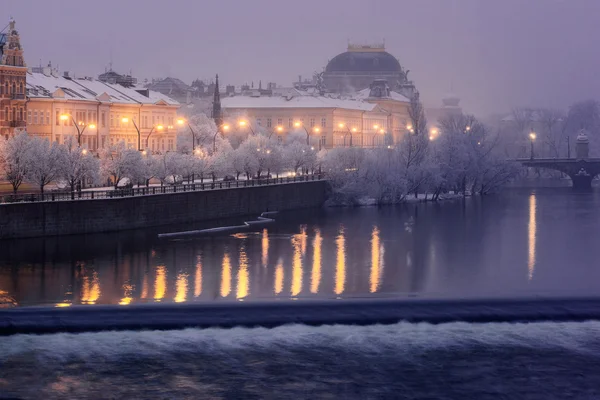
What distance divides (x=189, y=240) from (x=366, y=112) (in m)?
74.6

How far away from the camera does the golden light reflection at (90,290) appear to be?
118 ft

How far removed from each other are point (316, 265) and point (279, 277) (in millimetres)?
3433

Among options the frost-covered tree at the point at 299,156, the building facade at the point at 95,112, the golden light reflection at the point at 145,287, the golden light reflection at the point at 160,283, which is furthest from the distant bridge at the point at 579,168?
the golden light reflection at the point at 145,287

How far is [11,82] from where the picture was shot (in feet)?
215

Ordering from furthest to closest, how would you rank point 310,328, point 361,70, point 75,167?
point 361,70, point 75,167, point 310,328

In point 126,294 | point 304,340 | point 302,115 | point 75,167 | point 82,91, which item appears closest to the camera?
point 304,340

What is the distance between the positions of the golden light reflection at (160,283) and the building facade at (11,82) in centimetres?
2521

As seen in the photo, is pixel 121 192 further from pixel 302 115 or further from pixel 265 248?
pixel 302 115

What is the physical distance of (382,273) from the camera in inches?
1657

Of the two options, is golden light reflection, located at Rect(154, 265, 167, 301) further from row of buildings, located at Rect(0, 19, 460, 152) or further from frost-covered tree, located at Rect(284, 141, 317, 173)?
frost-covered tree, located at Rect(284, 141, 317, 173)

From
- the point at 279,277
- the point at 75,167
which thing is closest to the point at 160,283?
the point at 279,277

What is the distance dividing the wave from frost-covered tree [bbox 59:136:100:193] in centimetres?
2252

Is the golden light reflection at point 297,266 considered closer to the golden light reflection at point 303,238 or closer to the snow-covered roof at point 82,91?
the golden light reflection at point 303,238

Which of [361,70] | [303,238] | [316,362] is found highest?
[361,70]
